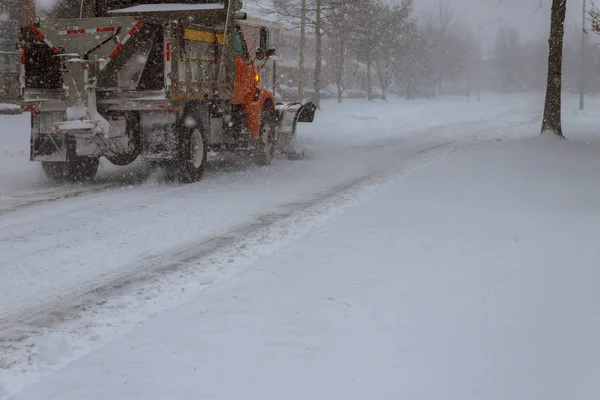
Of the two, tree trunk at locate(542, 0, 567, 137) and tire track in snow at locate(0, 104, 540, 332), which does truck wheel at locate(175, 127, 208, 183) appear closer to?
tire track in snow at locate(0, 104, 540, 332)

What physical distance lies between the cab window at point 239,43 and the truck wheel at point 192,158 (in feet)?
7.01

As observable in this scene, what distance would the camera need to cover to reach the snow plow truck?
10.9m

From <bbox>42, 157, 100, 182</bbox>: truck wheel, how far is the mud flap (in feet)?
16.1

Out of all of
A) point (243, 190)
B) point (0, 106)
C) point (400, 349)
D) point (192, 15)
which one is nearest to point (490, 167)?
point (243, 190)

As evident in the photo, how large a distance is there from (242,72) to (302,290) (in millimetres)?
8755

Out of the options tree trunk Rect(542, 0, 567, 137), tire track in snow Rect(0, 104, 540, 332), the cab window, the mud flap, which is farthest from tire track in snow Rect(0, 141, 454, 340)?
tree trunk Rect(542, 0, 567, 137)

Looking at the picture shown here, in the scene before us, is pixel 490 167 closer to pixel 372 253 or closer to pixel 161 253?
pixel 372 253

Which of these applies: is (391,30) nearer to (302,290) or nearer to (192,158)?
(192,158)

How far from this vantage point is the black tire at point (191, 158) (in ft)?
38.2

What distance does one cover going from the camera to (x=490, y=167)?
13.5 m

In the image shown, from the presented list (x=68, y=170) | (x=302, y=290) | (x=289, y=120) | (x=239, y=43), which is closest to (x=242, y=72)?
(x=239, y=43)

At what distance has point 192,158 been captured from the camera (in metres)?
11.9

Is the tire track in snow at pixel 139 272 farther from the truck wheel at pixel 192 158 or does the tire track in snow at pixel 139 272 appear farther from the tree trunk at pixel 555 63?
the tree trunk at pixel 555 63

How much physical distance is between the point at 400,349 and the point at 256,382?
102cm
